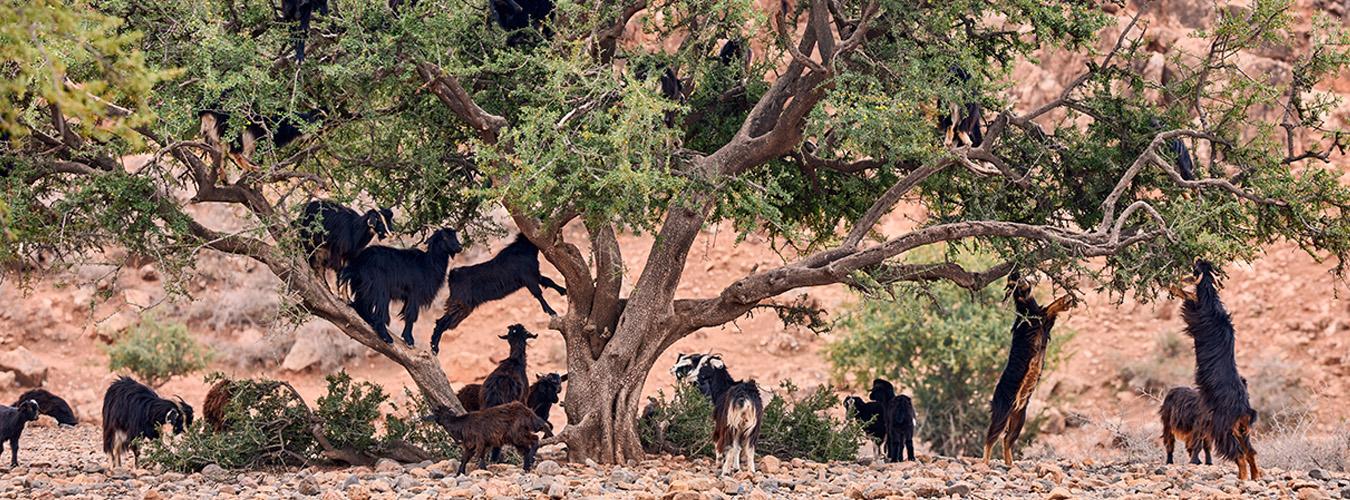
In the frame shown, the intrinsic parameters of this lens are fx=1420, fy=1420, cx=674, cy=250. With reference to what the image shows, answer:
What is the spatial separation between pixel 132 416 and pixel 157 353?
10.8 metres

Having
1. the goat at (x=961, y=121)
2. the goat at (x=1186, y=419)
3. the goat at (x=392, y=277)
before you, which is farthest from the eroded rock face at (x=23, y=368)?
the goat at (x=1186, y=419)

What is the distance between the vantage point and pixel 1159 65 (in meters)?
26.1

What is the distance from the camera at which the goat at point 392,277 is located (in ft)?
34.2

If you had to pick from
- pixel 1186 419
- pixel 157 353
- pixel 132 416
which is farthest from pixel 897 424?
pixel 157 353

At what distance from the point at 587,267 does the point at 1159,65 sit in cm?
1834

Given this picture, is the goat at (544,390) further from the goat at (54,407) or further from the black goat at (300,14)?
the goat at (54,407)

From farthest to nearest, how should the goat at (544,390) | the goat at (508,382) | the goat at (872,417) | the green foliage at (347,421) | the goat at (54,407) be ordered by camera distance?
the goat at (54,407), the goat at (872,417), the goat at (544,390), the goat at (508,382), the green foliage at (347,421)

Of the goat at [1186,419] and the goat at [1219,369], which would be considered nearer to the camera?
the goat at [1219,369]

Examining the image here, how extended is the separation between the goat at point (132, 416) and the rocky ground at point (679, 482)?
0.31 m

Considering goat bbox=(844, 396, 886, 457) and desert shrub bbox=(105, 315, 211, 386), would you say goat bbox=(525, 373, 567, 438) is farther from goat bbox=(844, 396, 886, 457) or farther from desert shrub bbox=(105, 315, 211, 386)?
desert shrub bbox=(105, 315, 211, 386)

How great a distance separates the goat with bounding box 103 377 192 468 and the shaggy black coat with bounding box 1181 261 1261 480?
25.5 feet

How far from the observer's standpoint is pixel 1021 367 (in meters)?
10.8

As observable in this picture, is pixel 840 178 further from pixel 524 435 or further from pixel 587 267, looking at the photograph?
pixel 524 435

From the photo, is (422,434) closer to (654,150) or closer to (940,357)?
(654,150)
